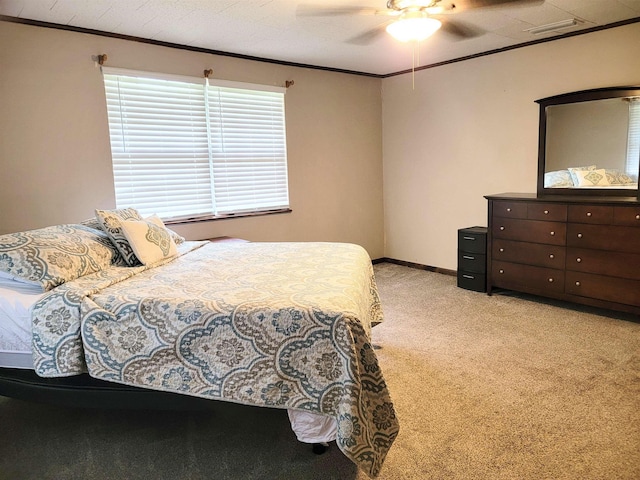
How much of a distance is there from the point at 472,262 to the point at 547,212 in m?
0.91

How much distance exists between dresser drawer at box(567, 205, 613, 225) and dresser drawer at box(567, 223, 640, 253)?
0.04 metres

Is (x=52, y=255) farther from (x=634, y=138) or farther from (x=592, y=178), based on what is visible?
(x=634, y=138)

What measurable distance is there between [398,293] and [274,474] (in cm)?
288

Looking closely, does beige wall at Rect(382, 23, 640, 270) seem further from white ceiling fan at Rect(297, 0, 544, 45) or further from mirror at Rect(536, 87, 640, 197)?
white ceiling fan at Rect(297, 0, 544, 45)

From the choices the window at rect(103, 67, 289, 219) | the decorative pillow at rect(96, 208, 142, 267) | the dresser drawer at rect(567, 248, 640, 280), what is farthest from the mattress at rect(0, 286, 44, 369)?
the dresser drawer at rect(567, 248, 640, 280)

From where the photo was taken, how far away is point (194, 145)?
13.9 ft

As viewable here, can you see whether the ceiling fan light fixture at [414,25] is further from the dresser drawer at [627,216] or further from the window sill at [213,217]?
the window sill at [213,217]

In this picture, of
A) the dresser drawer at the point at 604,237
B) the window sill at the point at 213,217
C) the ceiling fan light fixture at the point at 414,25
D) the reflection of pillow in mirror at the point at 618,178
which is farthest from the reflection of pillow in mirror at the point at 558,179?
the window sill at the point at 213,217

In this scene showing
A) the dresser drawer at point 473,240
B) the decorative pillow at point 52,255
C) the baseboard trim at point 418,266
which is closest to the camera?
the decorative pillow at point 52,255

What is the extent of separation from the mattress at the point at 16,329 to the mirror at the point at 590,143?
4.18 m

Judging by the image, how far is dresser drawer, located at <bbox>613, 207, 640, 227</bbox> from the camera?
3426 mm

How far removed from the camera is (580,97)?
4012 mm

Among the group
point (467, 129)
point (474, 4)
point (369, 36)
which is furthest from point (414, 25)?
point (467, 129)

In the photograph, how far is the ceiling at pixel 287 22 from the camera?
3.08 meters
